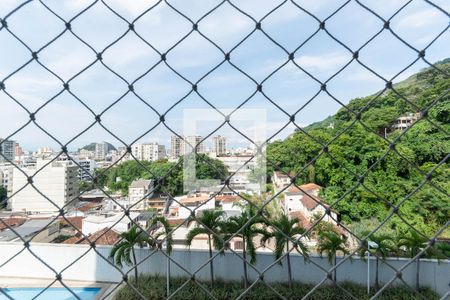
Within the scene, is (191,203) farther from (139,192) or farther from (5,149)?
(5,149)

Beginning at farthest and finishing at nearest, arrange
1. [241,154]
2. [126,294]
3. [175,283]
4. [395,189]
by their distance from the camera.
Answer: [395,189] → [175,283] → [126,294] → [241,154]

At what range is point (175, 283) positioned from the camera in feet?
12.7

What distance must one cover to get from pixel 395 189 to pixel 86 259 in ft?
26.5

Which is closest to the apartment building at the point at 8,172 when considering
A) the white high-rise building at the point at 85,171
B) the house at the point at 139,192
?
the white high-rise building at the point at 85,171

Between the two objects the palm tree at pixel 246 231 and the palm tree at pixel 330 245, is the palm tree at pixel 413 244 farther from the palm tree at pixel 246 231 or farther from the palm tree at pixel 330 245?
the palm tree at pixel 246 231

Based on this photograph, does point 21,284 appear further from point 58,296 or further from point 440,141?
point 440,141

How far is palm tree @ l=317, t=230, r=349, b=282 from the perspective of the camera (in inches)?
134

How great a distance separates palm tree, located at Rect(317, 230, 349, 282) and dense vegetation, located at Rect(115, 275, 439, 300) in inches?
10.7

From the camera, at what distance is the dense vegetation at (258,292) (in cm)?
342

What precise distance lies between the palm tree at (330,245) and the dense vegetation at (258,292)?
0.27 meters

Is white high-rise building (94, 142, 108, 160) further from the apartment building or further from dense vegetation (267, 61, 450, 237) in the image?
dense vegetation (267, 61, 450, 237)

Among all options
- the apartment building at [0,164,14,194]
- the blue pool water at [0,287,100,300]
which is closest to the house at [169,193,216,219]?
the apartment building at [0,164,14,194]

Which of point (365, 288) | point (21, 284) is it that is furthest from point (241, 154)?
point (21, 284)

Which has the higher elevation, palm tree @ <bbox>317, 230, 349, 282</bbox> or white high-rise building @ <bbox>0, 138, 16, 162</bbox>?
white high-rise building @ <bbox>0, 138, 16, 162</bbox>
